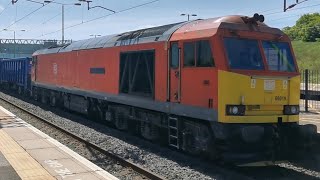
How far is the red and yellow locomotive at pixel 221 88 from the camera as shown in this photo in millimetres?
8820

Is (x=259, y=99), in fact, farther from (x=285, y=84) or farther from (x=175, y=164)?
(x=175, y=164)

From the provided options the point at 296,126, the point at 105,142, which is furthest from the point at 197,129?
the point at 105,142

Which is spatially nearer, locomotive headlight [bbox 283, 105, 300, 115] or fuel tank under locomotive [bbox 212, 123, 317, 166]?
fuel tank under locomotive [bbox 212, 123, 317, 166]

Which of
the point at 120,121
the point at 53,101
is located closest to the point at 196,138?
the point at 120,121

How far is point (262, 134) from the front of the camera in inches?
352

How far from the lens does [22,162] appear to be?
30.7 ft

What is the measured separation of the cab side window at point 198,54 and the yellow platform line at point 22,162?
3788mm

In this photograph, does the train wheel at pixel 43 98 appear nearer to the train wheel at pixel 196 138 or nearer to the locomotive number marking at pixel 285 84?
the train wheel at pixel 196 138

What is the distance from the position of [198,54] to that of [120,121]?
584 cm

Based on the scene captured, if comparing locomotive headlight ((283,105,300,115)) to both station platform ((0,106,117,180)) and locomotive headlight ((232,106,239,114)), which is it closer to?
locomotive headlight ((232,106,239,114))

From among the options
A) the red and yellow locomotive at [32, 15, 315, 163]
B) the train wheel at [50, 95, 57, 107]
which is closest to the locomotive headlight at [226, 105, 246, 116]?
the red and yellow locomotive at [32, 15, 315, 163]

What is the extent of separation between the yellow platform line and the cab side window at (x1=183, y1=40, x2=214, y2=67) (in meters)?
3.79

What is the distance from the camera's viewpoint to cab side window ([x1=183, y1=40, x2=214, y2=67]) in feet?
30.4

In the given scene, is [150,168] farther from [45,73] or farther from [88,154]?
[45,73]
